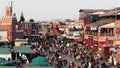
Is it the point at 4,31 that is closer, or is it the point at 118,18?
the point at 118,18

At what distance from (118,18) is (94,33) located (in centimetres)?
1093

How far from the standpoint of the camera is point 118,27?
2053 inches

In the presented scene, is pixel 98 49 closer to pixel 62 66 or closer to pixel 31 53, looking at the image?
pixel 31 53

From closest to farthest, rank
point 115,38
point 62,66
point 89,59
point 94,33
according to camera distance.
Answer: point 62,66 < point 89,59 < point 115,38 < point 94,33

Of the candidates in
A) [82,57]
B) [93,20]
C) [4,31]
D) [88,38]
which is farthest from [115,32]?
[4,31]

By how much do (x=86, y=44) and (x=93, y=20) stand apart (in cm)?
886

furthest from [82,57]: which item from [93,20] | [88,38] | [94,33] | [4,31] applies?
[4,31]

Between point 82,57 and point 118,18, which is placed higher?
point 118,18

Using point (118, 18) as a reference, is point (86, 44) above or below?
below

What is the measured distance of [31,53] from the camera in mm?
52062

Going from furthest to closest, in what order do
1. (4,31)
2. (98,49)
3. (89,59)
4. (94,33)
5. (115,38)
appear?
1. (4,31)
2. (94,33)
3. (98,49)
4. (115,38)
5. (89,59)

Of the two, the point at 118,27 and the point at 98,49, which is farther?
the point at 98,49

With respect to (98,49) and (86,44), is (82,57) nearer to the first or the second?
(98,49)

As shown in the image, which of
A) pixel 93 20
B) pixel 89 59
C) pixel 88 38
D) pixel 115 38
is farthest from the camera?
pixel 93 20
